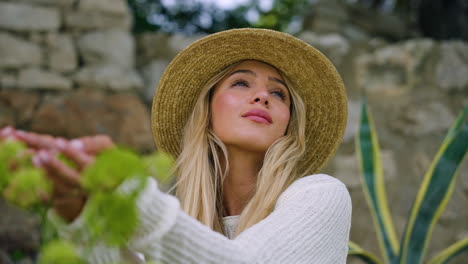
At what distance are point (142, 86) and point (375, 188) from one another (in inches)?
43.3

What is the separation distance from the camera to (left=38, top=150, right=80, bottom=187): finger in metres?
0.47

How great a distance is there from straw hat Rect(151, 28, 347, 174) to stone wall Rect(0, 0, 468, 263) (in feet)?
1.80

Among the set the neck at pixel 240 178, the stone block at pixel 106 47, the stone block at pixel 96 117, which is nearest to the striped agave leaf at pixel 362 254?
the neck at pixel 240 178

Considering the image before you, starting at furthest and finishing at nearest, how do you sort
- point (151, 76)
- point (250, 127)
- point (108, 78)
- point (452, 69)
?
1. point (452, 69)
2. point (151, 76)
3. point (108, 78)
4. point (250, 127)

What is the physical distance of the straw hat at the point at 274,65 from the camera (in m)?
1.50

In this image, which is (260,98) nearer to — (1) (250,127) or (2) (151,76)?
(1) (250,127)

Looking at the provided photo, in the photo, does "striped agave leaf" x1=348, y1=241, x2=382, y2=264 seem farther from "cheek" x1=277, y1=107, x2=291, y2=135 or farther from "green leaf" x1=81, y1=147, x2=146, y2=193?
"green leaf" x1=81, y1=147, x2=146, y2=193

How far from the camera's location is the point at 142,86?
2287mm

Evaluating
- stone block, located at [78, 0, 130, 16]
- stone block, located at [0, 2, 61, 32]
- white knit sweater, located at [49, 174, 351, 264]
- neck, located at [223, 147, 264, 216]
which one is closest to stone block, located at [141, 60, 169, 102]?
stone block, located at [78, 0, 130, 16]

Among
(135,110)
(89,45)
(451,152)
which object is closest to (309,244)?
(451,152)

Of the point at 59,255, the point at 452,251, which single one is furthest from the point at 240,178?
the point at 59,255

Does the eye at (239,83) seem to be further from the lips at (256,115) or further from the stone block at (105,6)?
the stone block at (105,6)

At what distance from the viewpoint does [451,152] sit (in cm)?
175

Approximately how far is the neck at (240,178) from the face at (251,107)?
0.15 feet
